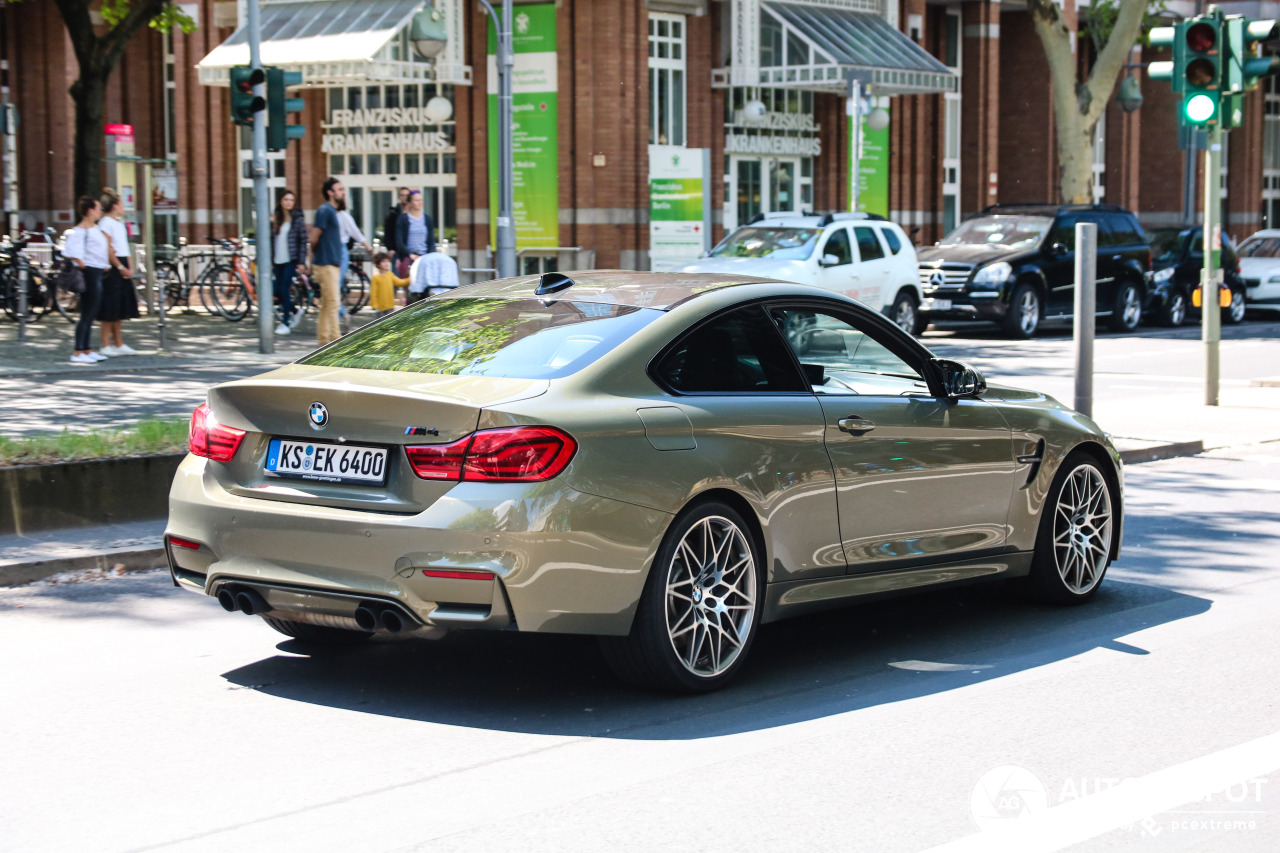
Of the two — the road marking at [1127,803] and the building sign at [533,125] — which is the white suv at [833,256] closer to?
the building sign at [533,125]

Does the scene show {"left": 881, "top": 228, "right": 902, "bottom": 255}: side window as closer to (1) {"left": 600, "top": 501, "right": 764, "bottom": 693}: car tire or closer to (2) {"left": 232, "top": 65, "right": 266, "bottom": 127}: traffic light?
(2) {"left": 232, "top": 65, "right": 266, "bottom": 127}: traffic light

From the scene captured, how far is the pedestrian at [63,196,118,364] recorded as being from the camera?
58.6ft

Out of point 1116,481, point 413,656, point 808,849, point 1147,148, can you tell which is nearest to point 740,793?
point 808,849

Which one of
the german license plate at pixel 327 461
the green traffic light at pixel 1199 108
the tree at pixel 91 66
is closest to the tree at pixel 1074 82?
the tree at pixel 91 66

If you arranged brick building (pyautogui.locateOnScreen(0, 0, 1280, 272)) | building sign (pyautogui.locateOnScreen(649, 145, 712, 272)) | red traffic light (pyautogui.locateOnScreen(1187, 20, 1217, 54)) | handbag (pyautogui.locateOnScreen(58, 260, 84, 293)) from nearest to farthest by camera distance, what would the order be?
1. red traffic light (pyautogui.locateOnScreen(1187, 20, 1217, 54))
2. handbag (pyautogui.locateOnScreen(58, 260, 84, 293))
3. building sign (pyautogui.locateOnScreen(649, 145, 712, 272))
4. brick building (pyautogui.locateOnScreen(0, 0, 1280, 272))

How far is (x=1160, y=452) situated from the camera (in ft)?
42.5

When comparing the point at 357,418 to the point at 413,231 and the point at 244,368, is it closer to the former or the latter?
the point at 244,368

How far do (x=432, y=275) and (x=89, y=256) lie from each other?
12.3 ft

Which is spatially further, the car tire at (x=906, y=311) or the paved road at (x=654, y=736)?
the car tire at (x=906, y=311)

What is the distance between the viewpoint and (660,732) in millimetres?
5398

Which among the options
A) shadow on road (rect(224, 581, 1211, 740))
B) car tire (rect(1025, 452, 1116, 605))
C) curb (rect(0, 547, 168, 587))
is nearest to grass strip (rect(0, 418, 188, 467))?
curb (rect(0, 547, 168, 587))

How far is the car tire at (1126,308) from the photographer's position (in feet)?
91.6

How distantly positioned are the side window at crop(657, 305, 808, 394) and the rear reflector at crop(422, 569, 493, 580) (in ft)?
3.24

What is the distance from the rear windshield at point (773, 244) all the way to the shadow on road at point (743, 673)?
16152 millimetres
